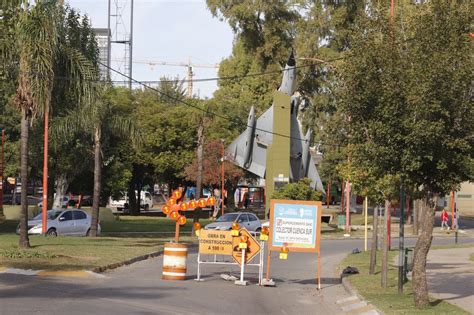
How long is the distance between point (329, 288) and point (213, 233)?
3142 millimetres

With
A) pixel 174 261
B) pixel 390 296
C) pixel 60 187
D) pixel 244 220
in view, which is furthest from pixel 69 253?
pixel 60 187

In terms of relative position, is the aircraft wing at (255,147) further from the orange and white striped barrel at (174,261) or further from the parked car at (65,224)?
the orange and white striped barrel at (174,261)

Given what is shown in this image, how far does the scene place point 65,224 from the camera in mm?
33250

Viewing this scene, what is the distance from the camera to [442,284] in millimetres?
18188

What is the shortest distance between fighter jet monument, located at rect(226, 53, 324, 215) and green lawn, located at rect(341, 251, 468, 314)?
101 ft

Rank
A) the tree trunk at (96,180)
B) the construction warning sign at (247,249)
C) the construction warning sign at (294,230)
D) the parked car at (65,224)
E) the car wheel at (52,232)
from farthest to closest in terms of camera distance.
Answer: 1. the parked car at (65,224)
2. the car wheel at (52,232)
3. the tree trunk at (96,180)
4. the construction warning sign at (247,249)
5. the construction warning sign at (294,230)

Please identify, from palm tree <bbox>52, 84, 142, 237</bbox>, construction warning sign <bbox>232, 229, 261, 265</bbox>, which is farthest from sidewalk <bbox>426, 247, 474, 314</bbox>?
palm tree <bbox>52, 84, 142, 237</bbox>

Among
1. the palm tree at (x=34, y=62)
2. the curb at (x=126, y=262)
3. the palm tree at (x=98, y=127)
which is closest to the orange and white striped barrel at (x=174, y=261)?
the curb at (x=126, y=262)

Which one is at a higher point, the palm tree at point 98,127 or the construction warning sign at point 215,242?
the palm tree at point 98,127

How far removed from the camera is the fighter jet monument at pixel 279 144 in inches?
2084

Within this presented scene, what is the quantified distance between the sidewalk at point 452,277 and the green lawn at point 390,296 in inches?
18.1

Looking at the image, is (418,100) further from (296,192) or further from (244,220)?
(296,192)

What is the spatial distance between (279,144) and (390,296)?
38.5 metres

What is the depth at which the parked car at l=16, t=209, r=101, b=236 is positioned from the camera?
32.4m
